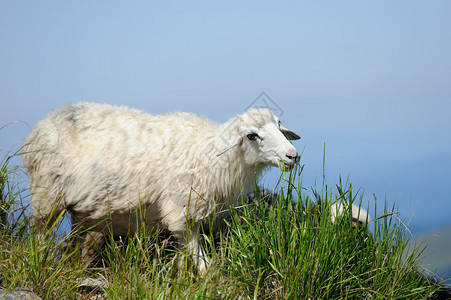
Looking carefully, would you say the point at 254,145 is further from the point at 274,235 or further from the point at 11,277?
the point at 11,277

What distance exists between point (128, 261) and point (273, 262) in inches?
54.3

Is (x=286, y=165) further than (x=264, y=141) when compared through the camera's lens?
No

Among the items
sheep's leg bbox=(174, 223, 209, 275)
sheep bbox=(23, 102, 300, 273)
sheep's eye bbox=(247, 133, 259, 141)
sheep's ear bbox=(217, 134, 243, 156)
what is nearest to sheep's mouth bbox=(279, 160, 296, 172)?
sheep bbox=(23, 102, 300, 273)

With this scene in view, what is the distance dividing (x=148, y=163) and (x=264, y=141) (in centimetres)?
144

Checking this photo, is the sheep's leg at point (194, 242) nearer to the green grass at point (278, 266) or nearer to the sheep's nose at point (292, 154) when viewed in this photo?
the green grass at point (278, 266)

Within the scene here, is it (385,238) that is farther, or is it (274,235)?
(385,238)

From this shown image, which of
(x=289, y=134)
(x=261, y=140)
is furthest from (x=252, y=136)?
(x=289, y=134)

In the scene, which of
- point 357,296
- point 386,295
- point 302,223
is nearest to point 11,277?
point 302,223

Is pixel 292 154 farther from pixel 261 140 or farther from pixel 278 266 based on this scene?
pixel 278 266

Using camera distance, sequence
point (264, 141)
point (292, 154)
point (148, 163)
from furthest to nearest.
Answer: point (148, 163), point (264, 141), point (292, 154)

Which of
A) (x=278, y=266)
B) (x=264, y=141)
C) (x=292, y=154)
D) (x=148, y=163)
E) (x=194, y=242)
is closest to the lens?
(x=278, y=266)

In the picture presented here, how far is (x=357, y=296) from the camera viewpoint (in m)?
4.70

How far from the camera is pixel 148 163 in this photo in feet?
19.7

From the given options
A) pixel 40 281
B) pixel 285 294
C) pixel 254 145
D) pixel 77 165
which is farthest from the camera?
pixel 77 165
